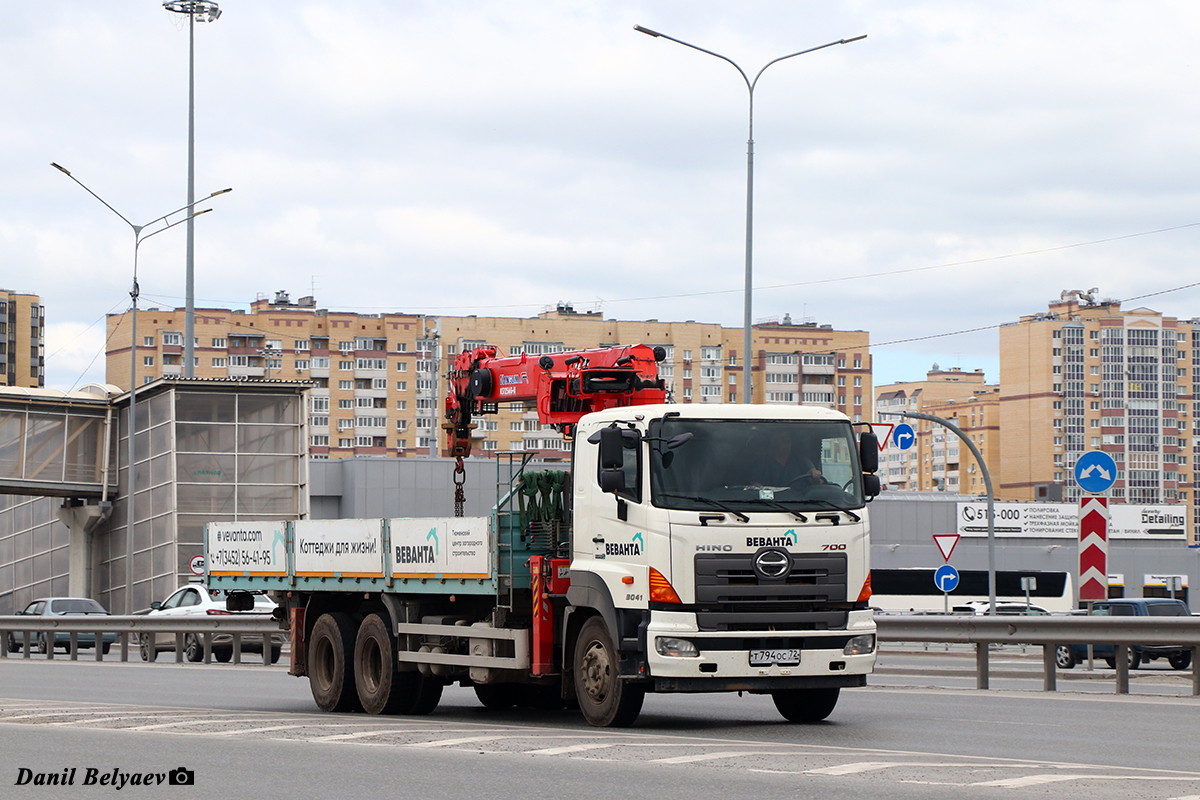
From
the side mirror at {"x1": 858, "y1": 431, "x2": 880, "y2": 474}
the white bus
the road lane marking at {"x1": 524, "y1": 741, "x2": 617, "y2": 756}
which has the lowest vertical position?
the white bus

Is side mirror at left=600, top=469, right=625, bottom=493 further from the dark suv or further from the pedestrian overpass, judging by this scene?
the pedestrian overpass

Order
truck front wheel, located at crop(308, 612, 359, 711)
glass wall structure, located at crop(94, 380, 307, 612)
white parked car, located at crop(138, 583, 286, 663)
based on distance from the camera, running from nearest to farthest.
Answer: truck front wheel, located at crop(308, 612, 359, 711) < white parked car, located at crop(138, 583, 286, 663) < glass wall structure, located at crop(94, 380, 307, 612)

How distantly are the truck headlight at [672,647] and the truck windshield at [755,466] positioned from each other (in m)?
1.00

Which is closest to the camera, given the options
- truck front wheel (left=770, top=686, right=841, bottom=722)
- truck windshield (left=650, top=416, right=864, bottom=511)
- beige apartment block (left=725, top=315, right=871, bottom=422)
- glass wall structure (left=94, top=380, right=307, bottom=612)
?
truck windshield (left=650, top=416, right=864, bottom=511)

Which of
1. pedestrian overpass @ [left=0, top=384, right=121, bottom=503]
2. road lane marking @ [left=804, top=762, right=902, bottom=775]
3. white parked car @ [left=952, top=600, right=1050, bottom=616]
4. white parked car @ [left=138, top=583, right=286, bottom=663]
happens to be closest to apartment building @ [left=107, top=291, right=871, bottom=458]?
white parked car @ [left=952, top=600, right=1050, bottom=616]

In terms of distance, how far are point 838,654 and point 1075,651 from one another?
71.7ft

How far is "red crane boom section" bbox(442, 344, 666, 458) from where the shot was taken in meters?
16.0

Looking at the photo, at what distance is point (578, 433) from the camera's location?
45.9 ft

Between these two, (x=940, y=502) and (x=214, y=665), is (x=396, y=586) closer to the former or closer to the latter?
(x=214, y=665)

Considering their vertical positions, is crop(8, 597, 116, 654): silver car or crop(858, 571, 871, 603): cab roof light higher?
crop(858, 571, 871, 603): cab roof light

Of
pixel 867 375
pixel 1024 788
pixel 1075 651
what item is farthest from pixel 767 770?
pixel 867 375

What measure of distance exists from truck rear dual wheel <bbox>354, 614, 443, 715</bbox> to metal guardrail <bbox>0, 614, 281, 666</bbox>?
9.86 metres

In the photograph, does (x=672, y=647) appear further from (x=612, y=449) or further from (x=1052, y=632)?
(x=1052, y=632)

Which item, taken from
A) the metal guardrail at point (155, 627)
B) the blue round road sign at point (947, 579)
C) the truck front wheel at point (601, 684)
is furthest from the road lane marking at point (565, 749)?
the blue round road sign at point (947, 579)
